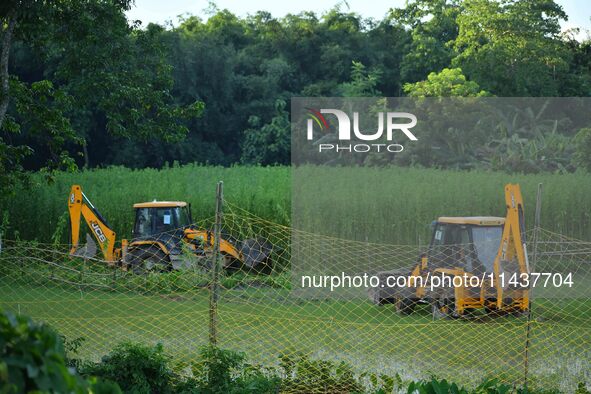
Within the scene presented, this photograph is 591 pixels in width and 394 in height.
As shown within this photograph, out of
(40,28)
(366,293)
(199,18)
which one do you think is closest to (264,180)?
(366,293)

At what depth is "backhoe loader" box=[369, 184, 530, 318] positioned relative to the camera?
9.91 meters

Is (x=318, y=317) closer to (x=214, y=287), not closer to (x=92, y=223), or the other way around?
(x=214, y=287)

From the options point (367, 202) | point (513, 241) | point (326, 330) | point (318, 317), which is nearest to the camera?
point (326, 330)

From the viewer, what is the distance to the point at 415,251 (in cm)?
1399

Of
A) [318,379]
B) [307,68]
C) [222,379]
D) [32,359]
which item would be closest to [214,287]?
[222,379]

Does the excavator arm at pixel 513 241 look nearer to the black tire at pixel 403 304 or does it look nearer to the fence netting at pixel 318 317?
the fence netting at pixel 318 317

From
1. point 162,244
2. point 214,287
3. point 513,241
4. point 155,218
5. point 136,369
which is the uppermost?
point 214,287

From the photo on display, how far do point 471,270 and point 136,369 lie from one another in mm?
5453

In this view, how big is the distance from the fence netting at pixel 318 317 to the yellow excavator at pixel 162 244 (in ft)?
0.34

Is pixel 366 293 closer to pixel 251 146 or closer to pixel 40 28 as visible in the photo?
pixel 40 28

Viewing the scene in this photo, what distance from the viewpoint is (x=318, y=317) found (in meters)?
10.2

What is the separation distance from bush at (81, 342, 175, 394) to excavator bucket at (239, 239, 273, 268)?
779 centimetres

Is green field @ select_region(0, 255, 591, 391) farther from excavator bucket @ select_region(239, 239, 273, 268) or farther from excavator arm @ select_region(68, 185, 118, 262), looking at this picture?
excavator arm @ select_region(68, 185, 118, 262)

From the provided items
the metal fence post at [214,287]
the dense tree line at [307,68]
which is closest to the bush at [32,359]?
the metal fence post at [214,287]
